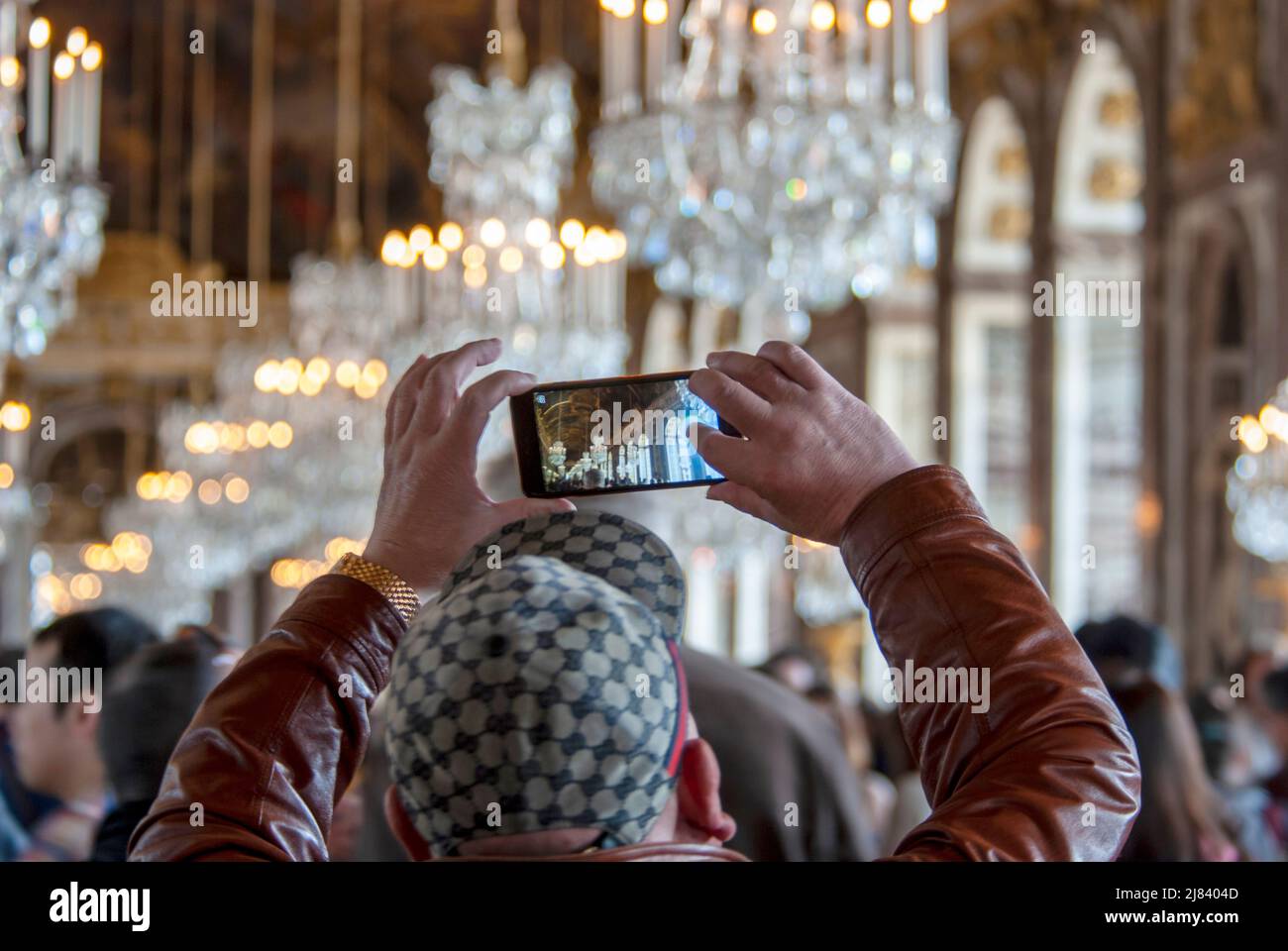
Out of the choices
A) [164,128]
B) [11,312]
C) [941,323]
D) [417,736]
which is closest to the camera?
[417,736]

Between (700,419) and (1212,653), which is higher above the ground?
(700,419)

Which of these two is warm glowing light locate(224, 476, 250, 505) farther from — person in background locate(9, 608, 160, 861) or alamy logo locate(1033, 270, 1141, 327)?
person in background locate(9, 608, 160, 861)

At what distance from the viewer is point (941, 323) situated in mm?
14062

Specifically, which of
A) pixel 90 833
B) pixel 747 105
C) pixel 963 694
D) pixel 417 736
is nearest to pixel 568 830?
pixel 417 736

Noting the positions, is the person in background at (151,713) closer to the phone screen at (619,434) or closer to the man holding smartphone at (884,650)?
the man holding smartphone at (884,650)

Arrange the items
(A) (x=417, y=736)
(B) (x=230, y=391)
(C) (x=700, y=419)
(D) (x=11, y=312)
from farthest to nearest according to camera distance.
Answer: (B) (x=230, y=391) → (D) (x=11, y=312) → (C) (x=700, y=419) → (A) (x=417, y=736)

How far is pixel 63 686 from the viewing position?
3.37 metres

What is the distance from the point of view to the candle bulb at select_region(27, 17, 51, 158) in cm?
553

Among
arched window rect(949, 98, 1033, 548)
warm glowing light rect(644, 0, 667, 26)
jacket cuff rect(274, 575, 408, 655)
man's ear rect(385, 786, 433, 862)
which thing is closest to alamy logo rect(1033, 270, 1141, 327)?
arched window rect(949, 98, 1033, 548)

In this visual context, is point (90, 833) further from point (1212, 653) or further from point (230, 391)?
point (230, 391)

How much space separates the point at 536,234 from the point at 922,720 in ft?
25.3

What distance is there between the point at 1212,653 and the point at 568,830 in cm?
953

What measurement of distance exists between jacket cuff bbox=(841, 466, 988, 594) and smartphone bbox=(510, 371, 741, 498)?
139 millimetres
